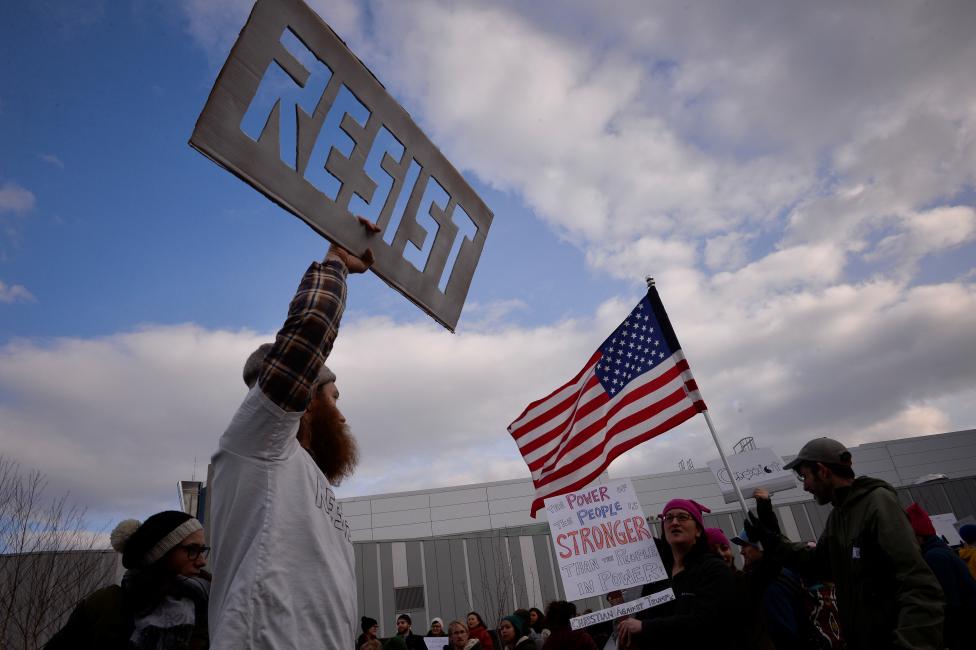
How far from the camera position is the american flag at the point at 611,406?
258 inches

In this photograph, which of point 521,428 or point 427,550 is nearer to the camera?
point 521,428

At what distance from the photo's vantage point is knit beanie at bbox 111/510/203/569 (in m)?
2.88

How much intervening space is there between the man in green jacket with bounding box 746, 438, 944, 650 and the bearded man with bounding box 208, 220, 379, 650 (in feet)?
9.14

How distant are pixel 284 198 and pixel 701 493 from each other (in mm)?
34349

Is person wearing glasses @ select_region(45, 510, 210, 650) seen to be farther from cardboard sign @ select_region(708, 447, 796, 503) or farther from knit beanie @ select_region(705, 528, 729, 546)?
cardboard sign @ select_region(708, 447, 796, 503)

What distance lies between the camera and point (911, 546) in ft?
9.98

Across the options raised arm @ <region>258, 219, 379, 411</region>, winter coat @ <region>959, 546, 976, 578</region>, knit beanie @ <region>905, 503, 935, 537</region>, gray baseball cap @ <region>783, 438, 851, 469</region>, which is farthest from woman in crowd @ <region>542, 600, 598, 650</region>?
raised arm @ <region>258, 219, 379, 411</region>

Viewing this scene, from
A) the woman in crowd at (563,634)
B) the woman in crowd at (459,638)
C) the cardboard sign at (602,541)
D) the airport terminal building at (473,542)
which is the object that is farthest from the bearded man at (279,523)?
the airport terminal building at (473,542)

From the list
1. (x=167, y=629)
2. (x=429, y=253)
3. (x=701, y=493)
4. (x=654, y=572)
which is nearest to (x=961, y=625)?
(x=654, y=572)

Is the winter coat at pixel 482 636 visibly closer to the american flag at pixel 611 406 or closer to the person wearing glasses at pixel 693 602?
the american flag at pixel 611 406

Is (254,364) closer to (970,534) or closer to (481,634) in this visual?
(970,534)

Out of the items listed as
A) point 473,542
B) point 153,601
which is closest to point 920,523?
point 153,601

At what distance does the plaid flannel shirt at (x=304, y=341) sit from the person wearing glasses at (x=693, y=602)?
2.74 meters

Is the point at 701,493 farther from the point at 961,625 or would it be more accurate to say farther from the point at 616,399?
the point at 961,625
